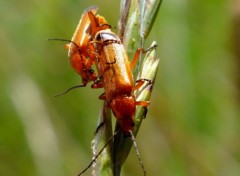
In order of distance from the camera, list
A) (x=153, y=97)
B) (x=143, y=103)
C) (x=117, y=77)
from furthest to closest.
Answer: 1. (x=153, y=97)
2. (x=117, y=77)
3. (x=143, y=103)

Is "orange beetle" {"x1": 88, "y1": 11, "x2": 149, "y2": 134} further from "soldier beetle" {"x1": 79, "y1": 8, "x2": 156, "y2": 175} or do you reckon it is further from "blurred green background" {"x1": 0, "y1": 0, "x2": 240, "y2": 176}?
"blurred green background" {"x1": 0, "y1": 0, "x2": 240, "y2": 176}

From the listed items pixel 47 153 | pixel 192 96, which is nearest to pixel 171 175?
pixel 192 96

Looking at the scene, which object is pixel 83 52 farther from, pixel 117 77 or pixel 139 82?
pixel 139 82

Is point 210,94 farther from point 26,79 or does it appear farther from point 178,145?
point 26,79

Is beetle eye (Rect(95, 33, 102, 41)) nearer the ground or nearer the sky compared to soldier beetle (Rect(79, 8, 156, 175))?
nearer the sky

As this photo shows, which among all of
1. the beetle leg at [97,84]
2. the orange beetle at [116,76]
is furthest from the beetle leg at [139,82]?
the beetle leg at [97,84]

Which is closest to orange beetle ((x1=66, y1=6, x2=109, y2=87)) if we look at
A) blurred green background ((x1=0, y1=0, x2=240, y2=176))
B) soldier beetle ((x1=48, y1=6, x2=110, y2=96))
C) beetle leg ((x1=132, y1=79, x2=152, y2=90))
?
soldier beetle ((x1=48, y1=6, x2=110, y2=96))

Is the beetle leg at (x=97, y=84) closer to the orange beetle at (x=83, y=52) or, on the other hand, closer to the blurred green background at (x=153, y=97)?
the orange beetle at (x=83, y=52)

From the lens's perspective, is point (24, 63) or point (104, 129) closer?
point (104, 129)

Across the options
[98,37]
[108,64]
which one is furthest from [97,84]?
[98,37]
